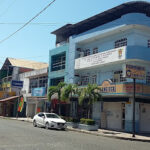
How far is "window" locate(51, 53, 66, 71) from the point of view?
1304 inches

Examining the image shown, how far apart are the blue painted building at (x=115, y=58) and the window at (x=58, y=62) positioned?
4.89 ft

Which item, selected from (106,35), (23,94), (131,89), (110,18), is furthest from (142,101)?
(23,94)

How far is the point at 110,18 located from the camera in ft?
90.0

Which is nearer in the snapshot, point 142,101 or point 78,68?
point 142,101

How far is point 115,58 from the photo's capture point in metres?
24.0

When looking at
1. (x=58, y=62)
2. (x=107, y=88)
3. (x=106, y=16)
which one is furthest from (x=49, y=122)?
(x=58, y=62)

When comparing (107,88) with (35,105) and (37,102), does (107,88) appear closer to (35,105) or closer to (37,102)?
(37,102)

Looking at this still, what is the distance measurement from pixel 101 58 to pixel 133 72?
252 inches

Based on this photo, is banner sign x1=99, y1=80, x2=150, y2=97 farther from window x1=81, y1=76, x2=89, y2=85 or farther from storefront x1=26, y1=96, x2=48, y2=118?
storefront x1=26, y1=96, x2=48, y2=118

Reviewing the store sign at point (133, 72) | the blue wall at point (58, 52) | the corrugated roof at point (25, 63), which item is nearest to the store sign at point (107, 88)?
the store sign at point (133, 72)

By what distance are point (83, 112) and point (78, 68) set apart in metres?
4.95

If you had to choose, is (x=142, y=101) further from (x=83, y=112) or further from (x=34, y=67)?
(x=34, y=67)

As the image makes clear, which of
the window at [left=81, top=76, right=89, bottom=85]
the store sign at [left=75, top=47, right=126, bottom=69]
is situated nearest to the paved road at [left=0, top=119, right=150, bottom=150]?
the store sign at [left=75, top=47, right=126, bottom=69]

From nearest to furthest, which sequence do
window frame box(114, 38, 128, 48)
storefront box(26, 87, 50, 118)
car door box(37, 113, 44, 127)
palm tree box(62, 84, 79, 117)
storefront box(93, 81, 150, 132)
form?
storefront box(93, 81, 150, 132) → car door box(37, 113, 44, 127) → window frame box(114, 38, 128, 48) → palm tree box(62, 84, 79, 117) → storefront box(26, 87, 50, 118)
